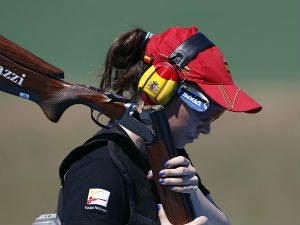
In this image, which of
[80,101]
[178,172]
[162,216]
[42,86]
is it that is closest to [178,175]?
[178,172]

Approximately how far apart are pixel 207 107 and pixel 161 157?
215mm

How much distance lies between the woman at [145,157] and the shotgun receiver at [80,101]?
44 millimetres

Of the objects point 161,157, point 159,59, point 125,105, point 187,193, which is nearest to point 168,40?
point 159,59

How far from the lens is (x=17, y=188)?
385cm

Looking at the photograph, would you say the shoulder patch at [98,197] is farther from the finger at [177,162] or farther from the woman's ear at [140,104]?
the woman's ear at [140,104]

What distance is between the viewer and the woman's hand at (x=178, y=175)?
1.25 meters

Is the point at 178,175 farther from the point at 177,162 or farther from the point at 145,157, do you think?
the point at 145,157

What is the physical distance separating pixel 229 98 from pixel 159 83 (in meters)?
0.23

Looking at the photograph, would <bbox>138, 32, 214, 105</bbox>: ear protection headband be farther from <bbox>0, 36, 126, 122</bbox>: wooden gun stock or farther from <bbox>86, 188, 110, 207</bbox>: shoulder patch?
<bbox>86, 188, 110, 207</bbox>: shoulder patch

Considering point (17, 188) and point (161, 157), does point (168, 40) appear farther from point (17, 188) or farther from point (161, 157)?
point (17, 188)

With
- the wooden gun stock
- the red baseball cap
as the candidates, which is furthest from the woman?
the wooden gun stock

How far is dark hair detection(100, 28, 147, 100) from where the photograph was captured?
155 centimetres

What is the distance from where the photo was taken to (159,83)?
4.35 ft

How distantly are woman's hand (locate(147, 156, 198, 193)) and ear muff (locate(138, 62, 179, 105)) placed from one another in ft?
0.67
